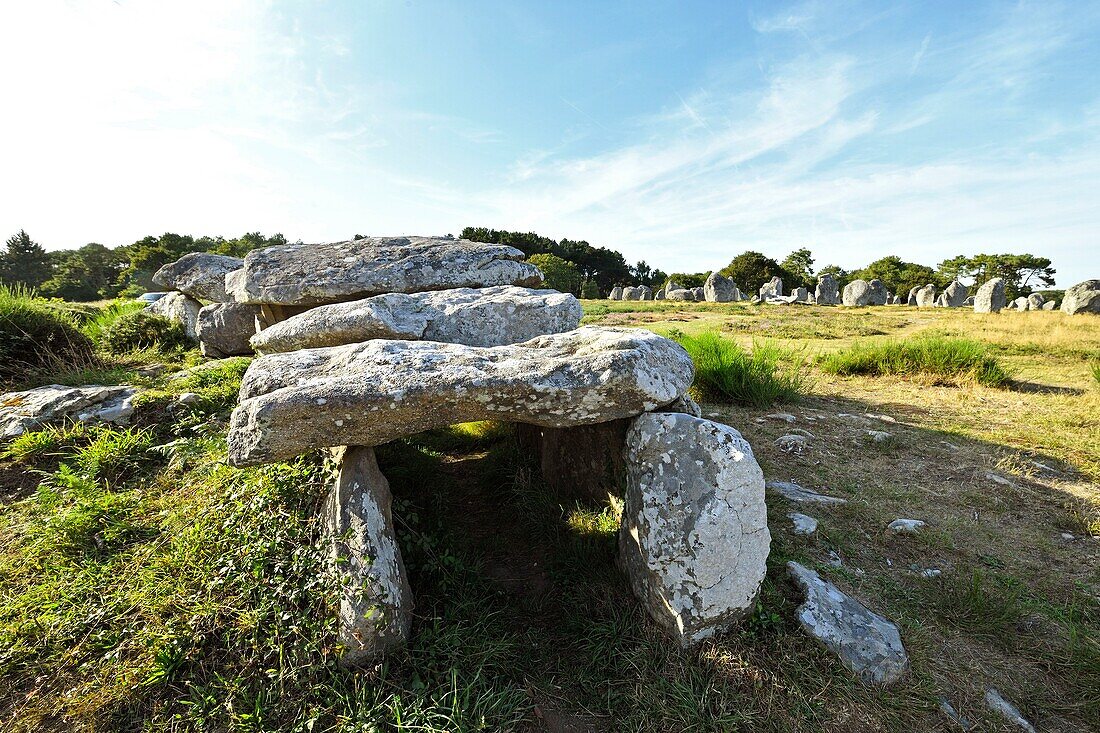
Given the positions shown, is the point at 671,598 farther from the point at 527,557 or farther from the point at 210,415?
the point at 210,415

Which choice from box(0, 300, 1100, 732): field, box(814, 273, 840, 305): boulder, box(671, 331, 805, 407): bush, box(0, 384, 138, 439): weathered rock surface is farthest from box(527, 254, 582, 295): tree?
box(0, 300, 1100, 732): field

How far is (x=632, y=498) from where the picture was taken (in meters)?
2.88

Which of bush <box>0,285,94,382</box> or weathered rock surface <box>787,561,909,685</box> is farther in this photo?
bush <box>0,285,94,382</box>

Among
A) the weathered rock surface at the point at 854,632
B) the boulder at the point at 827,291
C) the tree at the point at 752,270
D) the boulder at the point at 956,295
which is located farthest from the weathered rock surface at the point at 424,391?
the tree at the point at 752,270

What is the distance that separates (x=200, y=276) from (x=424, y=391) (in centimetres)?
707

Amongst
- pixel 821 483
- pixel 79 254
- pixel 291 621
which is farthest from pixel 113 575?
pixel 79 254

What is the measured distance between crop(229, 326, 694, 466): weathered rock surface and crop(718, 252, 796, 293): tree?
38.3 metres

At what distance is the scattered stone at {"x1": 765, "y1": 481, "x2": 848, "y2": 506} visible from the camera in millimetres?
3965

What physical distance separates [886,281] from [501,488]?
163ft

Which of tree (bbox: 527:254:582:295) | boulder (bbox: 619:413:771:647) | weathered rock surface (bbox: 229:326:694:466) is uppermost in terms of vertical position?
tree (bbox: 527:254:582:295)

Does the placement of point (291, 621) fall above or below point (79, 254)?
below

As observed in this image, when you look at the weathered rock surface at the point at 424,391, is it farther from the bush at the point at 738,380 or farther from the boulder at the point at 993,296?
the boulder at the point at 993,296

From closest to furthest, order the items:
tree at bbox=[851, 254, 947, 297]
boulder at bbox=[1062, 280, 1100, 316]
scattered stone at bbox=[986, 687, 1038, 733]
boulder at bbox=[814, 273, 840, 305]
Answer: scattered stone at bbox=[986, 687, 1038, 733] < boulder at bbox=[1062, 280, 1100, 316] < boulder at bbox=[814, 273, 840, 305] < tree at bbox=[851, 254, 947, 297]

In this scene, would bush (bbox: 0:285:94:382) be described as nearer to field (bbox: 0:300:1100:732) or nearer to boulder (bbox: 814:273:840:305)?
field (bbox: 0:300:1100:732)
